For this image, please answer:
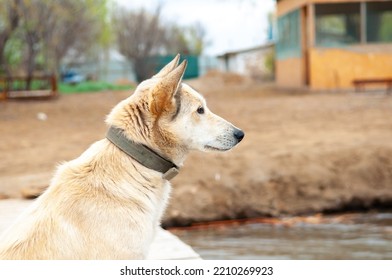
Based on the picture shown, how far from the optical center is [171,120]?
4.01 m

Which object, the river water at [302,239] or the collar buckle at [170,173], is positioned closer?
the collar buckle at [170,173]

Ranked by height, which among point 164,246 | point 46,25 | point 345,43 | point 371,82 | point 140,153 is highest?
point 46,25

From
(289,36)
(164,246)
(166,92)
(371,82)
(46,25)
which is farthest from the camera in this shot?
(46,25)

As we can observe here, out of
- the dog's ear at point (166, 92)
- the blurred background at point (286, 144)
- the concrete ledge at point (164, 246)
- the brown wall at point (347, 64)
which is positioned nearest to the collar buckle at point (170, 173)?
the dog's ear at point (166, 92)

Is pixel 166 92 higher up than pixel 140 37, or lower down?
higher up

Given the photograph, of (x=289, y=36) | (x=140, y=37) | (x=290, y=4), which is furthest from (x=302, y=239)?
(x=140, y=37)

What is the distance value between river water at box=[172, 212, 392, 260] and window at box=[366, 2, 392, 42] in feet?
48.2

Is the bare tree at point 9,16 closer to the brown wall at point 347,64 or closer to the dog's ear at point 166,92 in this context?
the brown wall at point 347,64

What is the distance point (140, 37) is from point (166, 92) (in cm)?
4336

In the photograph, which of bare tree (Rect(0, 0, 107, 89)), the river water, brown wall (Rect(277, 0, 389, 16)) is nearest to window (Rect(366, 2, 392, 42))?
brown wall (Rect(277, 0, 389, 16))

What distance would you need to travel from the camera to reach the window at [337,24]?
84.1 ft

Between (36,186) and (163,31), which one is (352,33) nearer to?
(36,186)

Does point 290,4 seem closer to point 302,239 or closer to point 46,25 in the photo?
point 46,25

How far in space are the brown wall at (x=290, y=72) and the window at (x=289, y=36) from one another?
0.79ft
